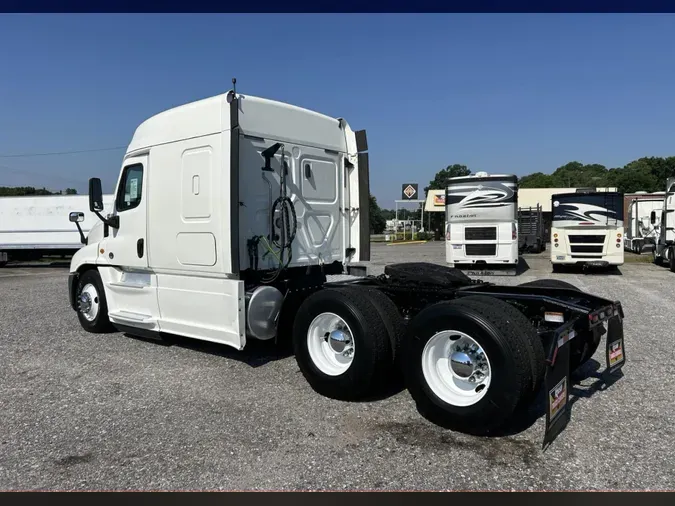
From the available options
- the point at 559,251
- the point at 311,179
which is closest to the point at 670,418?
the point at 311,179

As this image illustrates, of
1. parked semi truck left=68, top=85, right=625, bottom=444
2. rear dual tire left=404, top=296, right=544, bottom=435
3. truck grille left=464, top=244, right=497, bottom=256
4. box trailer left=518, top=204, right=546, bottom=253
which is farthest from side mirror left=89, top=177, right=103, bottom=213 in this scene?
box trailer left=518, top=204, right=546, bottom=253

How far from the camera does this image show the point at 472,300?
4.27 m

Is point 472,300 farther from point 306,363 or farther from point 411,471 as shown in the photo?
point 306,363

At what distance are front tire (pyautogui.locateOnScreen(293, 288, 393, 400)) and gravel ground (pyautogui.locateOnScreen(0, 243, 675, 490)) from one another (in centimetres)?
19

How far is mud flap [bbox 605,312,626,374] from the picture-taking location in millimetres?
4855

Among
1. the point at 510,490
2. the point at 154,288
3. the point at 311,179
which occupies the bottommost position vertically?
the point at 510,490

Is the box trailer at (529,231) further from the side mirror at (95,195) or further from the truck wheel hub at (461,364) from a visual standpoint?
the truck wheel hub at (461,364)

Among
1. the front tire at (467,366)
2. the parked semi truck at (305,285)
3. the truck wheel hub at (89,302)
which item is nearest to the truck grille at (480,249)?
the parked semi truck at (305,285)

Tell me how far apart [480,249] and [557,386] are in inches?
492

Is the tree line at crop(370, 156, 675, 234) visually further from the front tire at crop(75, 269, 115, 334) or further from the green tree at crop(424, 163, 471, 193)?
the front tire at crop(75, 269, 115, 334)

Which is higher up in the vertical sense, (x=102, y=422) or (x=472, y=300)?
(x=472, y=300)

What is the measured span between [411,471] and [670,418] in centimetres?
243

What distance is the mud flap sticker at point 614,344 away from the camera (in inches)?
191

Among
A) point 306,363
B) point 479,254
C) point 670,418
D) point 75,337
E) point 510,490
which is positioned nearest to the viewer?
point 510,490
